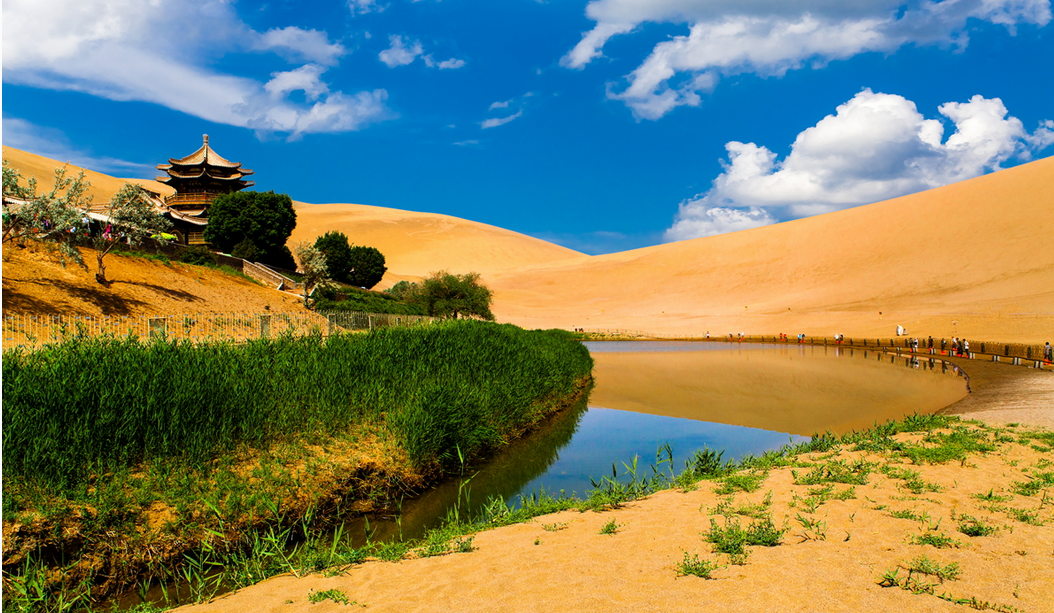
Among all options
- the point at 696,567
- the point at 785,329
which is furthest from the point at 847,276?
the point at 696,567

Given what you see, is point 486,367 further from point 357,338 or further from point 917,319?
point 917,319

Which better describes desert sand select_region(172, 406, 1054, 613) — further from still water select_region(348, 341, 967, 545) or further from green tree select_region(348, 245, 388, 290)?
green tree select_region(348, 245, 388, 290)

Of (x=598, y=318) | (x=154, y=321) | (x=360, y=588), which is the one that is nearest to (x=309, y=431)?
(x=360, y=588)

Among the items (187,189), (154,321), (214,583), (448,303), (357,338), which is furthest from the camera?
(187,189)

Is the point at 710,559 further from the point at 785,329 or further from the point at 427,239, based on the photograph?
the point at 427,239

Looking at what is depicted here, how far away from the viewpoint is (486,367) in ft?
46.9

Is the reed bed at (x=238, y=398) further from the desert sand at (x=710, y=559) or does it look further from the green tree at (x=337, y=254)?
the green tree at (x=337, y=254)

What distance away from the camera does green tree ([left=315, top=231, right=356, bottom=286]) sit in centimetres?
6475

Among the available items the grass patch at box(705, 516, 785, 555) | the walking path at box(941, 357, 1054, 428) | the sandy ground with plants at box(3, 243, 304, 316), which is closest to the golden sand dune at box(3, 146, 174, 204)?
the sandy ground with plants at box(3, 243, 304, 316)

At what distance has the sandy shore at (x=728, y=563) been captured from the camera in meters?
4.40

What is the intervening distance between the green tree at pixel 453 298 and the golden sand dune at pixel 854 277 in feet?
64.3

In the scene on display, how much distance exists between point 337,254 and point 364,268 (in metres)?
4.31

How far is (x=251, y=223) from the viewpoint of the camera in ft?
173

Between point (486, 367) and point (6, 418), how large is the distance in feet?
30.2
